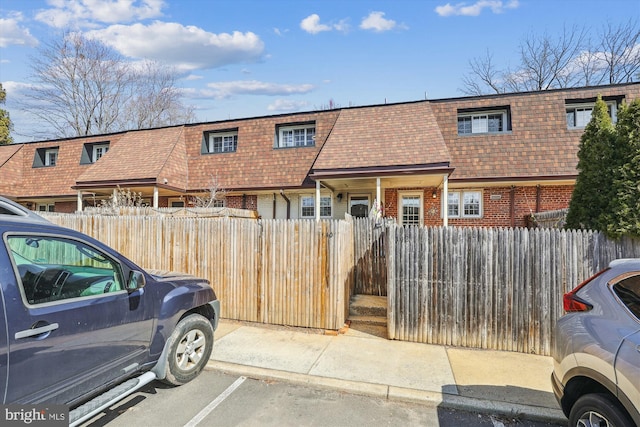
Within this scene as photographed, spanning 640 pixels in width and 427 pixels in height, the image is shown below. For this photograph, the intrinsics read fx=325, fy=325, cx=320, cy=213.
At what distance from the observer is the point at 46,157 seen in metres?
18.5

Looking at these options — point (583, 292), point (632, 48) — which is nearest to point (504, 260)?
point (583, 292)

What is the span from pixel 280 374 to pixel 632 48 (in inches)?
1261

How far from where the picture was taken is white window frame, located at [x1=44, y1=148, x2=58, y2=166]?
60.1 feet

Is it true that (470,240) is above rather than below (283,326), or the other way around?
above

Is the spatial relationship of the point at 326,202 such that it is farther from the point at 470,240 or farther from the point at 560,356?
the point at 560,356

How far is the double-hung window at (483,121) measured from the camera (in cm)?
1236

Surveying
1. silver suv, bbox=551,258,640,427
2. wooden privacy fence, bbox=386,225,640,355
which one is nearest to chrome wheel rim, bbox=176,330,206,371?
wooden privacy fence, bbox=386,225,640,355

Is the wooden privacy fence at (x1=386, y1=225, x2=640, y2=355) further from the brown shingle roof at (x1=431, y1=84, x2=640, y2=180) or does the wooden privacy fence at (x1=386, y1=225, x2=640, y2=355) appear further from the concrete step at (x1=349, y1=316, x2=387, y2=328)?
the brown shingle roof at (x1=431, y1=84, x2=640, y2=180)

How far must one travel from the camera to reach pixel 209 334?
169 inches

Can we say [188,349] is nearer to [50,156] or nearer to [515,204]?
[515,204]

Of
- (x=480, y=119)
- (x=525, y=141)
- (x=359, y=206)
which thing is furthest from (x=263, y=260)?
(x=480, y=119)

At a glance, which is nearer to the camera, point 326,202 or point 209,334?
point 209,334

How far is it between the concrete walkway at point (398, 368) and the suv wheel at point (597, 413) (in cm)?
87
